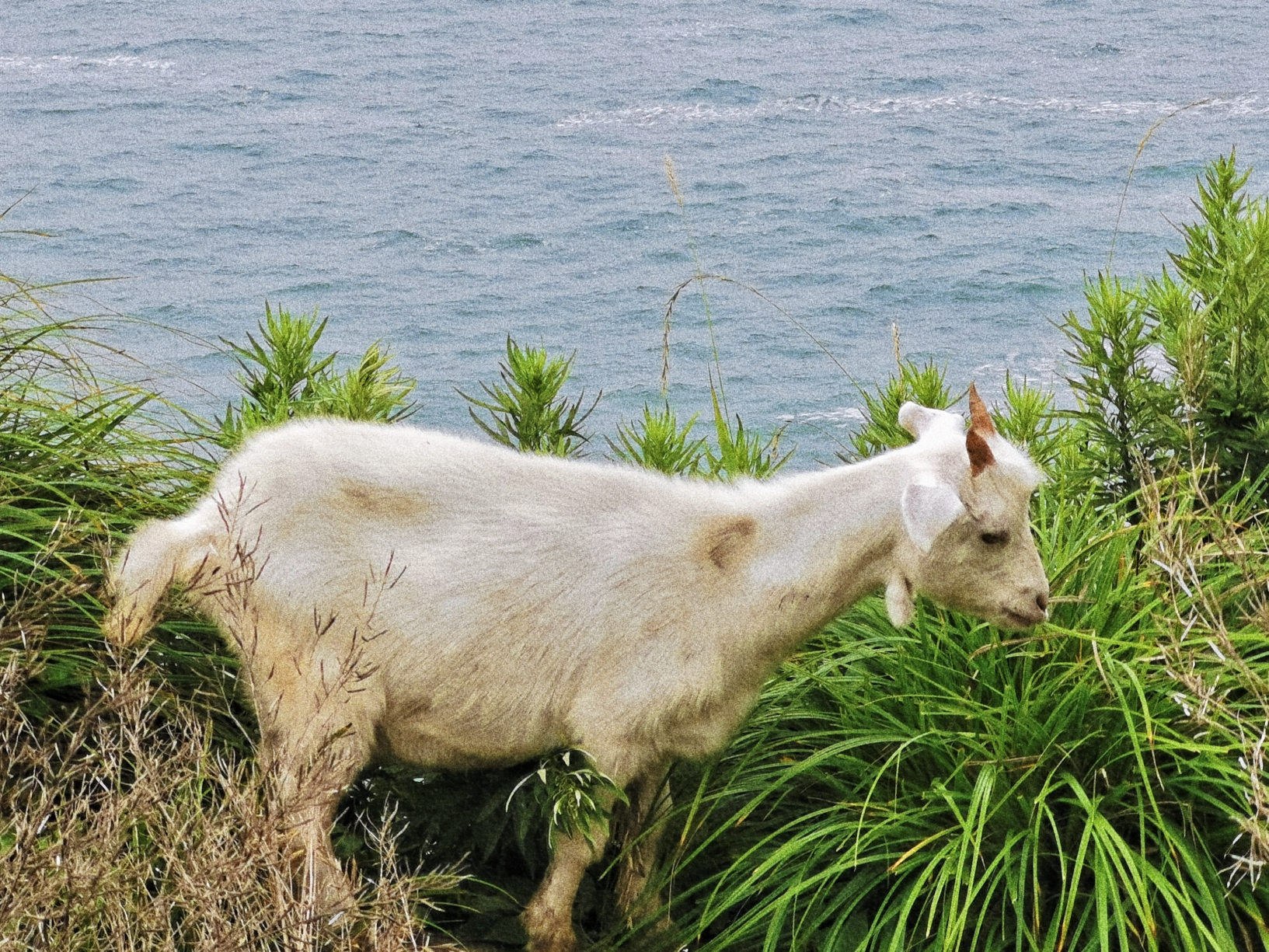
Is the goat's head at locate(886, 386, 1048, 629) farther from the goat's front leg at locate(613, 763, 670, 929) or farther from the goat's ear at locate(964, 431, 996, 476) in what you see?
the goat's front leg at locate(613, 763, 670, 929)

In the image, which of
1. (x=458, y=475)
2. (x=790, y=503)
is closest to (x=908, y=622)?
(x=790, y=503)

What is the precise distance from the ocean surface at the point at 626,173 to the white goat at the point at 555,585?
8449 mm

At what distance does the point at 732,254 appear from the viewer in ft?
56.1

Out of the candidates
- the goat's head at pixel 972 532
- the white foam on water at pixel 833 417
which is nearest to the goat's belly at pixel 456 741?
the goat's head at pixel 972 532

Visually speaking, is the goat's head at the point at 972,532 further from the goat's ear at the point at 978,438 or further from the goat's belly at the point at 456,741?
the goat's belly at the point at 456,741

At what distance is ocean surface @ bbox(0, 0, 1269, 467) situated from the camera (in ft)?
51.8

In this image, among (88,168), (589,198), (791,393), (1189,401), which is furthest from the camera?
(88,168)

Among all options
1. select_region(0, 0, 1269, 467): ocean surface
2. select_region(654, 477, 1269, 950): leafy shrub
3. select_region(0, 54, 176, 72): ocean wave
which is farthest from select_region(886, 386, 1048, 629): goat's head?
select_region(0, 54, 176, 72): ocean wave

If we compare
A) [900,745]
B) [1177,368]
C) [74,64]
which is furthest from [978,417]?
[74,64]

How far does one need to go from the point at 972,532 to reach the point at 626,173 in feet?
53.4

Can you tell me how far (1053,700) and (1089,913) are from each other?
564 mm

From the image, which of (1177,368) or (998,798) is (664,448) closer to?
(1177,368)

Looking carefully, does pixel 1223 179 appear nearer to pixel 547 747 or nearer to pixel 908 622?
pixel 908 622

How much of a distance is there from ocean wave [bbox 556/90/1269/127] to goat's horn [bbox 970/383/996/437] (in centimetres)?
1770
